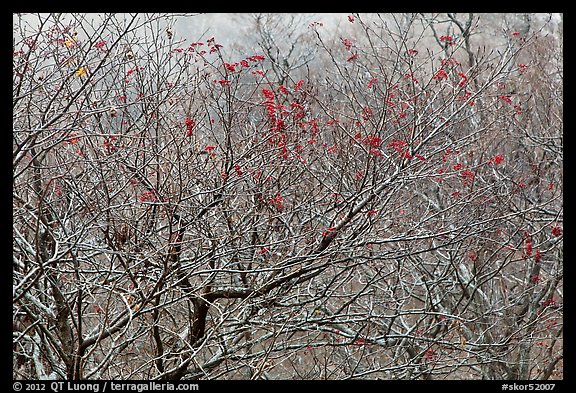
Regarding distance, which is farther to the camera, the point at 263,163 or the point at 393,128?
the point at 393,128

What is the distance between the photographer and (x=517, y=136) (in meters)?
8.59

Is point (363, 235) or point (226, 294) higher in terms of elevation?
point (363, 235)

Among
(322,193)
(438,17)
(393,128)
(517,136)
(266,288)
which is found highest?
(438,17)

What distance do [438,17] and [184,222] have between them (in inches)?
308

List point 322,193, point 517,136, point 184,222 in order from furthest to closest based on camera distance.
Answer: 1. point 517,136
2. point 322,193
3. point 184,222

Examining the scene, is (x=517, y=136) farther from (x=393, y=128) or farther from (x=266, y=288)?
(x=266, y=288)
